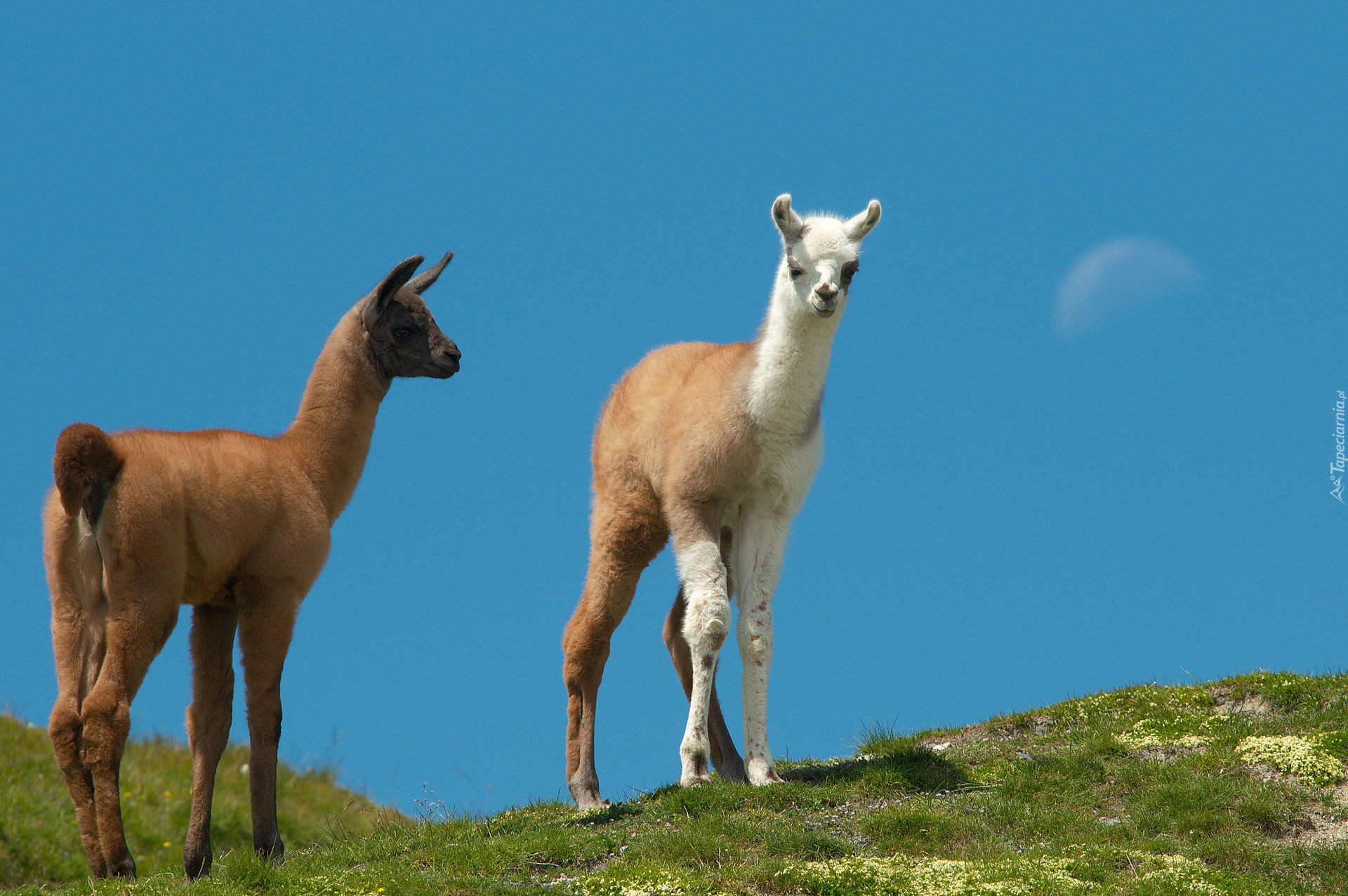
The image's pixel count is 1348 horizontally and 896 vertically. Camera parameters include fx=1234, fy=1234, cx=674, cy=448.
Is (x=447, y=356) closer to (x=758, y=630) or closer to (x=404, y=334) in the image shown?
(x=404, y=334)

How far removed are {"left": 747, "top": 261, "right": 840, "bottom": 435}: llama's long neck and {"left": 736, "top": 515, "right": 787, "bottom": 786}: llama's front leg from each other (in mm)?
887

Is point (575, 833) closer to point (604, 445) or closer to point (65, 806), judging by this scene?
point (604, 445)

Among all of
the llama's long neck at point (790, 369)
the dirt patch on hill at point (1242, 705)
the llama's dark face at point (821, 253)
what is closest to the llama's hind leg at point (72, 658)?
the llama's long neck at point (790, 369)

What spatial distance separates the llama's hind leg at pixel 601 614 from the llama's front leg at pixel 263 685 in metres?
2.50


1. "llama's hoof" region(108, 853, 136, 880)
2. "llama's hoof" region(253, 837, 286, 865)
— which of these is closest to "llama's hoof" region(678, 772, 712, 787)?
"llama's hoof" region(253, 837, 286, 865)

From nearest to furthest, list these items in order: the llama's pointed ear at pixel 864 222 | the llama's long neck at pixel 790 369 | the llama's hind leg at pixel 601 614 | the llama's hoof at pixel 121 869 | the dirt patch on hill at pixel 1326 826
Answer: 1. the llama's hoof at pixel 121 869
2. the dirt patch on hill at pixel 1326 826
3. the llama's long neck at pixel 790 369
4. the llama's pointed ear at pixel 864 222
5. the llama's hind leg at pixel 601 614

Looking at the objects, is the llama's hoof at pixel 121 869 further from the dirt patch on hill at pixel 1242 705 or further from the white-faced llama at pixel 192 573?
the dirt patch on hill at pixel 1242 705

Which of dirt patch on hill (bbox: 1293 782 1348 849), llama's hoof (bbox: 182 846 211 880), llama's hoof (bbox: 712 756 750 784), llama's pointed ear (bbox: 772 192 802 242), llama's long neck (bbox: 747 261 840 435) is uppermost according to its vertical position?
llama's pointed ear (bbox: 772 192 802 242)

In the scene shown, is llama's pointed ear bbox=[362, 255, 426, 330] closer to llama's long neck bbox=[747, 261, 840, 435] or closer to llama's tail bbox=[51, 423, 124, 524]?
llama's tail bbox=[51, 423, 124, 524]

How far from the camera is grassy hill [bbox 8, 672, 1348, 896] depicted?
8.15m

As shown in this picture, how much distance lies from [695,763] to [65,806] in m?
9.45

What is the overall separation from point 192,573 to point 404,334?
304 centimetres

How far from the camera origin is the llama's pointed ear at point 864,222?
10539 millimetres

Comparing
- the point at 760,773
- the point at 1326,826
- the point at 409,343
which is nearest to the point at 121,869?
the point at 760,773
